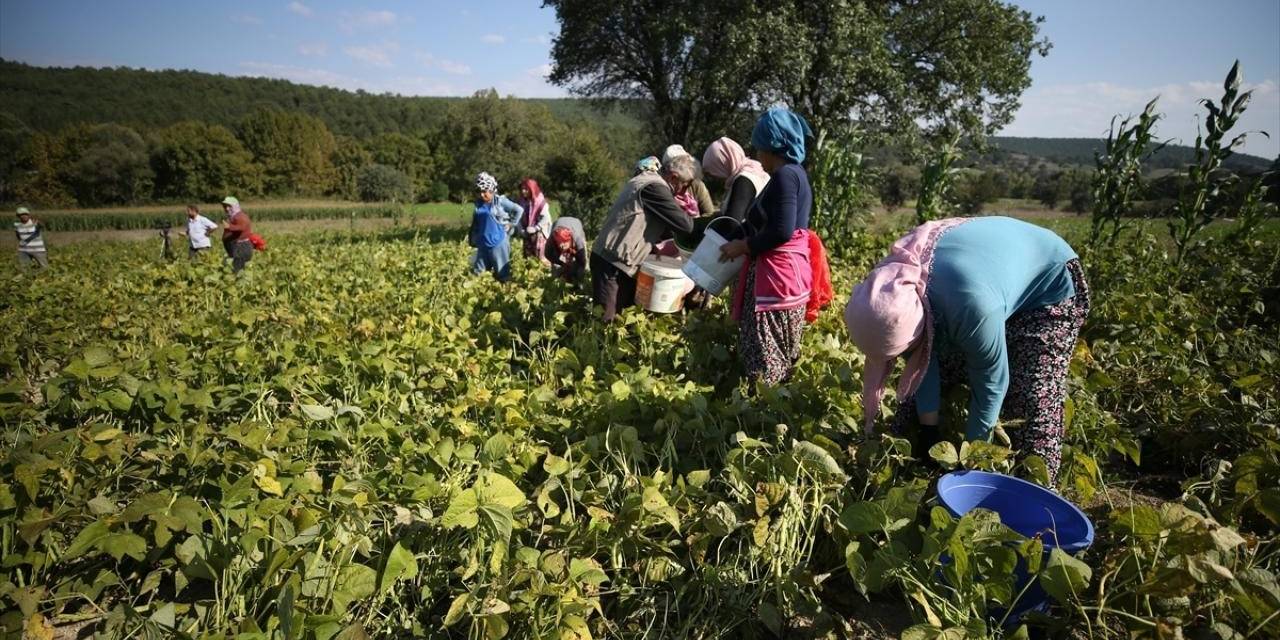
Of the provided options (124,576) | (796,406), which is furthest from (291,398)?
(796,406)

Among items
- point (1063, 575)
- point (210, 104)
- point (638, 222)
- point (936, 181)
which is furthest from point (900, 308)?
point (210, 104)

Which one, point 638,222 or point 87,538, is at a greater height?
point 638,222

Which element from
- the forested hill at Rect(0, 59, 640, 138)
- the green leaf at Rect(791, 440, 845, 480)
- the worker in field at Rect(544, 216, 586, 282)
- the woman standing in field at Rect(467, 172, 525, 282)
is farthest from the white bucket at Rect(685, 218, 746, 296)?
the forested hill at Rect(0, 59, 640, 138)

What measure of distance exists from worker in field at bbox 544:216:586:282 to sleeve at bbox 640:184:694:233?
4.05 feet

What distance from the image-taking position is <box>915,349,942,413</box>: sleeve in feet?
6.26

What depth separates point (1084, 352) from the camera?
2898 mm

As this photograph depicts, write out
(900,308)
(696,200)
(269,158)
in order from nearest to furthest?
(900,308)
(696,200)
(269,158)

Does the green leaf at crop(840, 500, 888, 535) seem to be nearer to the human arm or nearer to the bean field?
the bean field

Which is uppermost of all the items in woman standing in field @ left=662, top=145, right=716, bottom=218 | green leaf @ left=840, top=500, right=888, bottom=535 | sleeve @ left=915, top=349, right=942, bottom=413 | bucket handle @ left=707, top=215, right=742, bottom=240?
woman standing in field @ left=662, top=145, right=716, bottom=218

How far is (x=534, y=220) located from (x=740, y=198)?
3970 millimetres

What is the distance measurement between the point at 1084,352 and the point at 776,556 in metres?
2.20

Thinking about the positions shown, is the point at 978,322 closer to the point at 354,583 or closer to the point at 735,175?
the point at 735,175

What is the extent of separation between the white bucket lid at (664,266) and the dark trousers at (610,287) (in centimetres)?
20

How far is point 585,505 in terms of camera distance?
1.84 m
